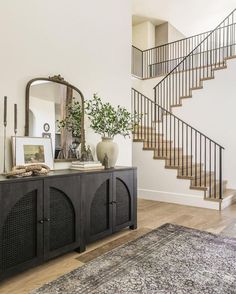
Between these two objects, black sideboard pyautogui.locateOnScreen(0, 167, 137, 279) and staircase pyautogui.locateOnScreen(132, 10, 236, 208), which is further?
staircase pyautogui.locateOnScreen(132, 10, 236, 208)

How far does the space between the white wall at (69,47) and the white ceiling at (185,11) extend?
432cm

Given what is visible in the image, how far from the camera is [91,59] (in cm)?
335

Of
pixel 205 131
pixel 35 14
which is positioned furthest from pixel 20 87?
pixel 205 131

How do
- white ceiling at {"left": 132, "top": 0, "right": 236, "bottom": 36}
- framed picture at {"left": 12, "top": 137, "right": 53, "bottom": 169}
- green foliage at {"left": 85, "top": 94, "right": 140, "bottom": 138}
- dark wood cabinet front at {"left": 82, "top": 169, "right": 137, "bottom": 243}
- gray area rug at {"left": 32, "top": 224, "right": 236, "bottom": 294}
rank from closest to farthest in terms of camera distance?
1. gray area rug at {"left": 32, "top": 224, "right": 236, "bottom": 294}
2. framed picture at {"left": 12, "top": 137, "right": 53, "bottom": 169}
3. dark wood cabinet front at {"left": 82, "top": 169, "right": 137, "bottom": 243}
4. green foliage at {"left": 85, "top": 94, "right": 140, "bottom": 138}
5. white ceiling at {"left": 132, "top": 0, "right": 236, "bottom": 36}

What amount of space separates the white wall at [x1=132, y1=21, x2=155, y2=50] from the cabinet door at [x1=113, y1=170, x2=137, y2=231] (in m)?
7.12

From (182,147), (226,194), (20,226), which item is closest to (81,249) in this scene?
(20,226)

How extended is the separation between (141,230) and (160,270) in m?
1.08

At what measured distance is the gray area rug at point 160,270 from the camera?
72.5 inches

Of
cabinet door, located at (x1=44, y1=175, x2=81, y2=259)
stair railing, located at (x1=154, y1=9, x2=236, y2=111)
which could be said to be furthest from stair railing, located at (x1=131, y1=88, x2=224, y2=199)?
cabinet door, located at (x1=44, y1=175, x2=81, y2=259)

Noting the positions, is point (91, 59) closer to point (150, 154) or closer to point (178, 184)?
point (150, 154)

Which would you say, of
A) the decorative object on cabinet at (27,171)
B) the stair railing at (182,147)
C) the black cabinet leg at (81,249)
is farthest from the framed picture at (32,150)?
the stair railing at (182,147)

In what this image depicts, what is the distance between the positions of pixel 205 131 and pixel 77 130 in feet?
12.4

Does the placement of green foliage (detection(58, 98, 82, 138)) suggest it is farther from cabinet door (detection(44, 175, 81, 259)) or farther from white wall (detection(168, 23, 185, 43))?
white wall (detection(168, 23, 185, 43))

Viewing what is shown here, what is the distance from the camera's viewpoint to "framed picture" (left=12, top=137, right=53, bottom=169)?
239 cm
